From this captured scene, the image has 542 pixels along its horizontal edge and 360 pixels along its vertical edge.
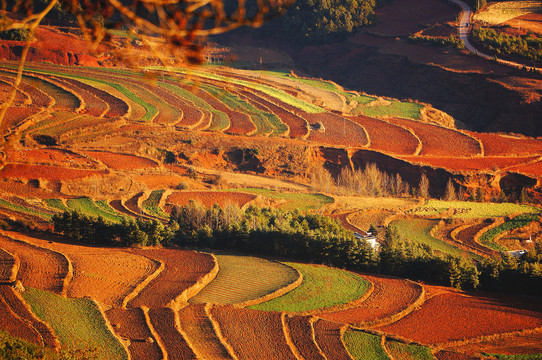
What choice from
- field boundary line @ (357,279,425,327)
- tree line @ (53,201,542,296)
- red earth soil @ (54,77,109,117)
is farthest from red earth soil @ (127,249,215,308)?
red earth soil @ (54,77,109,117)

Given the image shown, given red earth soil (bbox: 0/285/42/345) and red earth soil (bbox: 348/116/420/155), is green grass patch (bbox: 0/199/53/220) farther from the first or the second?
red earth soil (bbox: 348/116/420/155)

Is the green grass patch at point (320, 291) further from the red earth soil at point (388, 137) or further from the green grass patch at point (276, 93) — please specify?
the green grass patch at point (276, 93)

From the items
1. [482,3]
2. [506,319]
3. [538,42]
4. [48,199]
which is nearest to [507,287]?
[506,319]

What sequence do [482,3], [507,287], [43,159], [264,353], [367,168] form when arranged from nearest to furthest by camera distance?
1. [264,353]
2. [507,287]
3. [43,159]
4. [367,168]
5. [482,3]

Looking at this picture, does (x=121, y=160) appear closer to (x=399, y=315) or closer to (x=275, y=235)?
(x=275, y=235)

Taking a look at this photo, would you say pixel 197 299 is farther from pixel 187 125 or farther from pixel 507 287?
pixel 187 125
